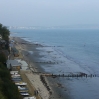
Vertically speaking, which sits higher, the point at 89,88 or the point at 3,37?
the point at 3,37

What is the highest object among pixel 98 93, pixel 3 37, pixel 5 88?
pixel 3 37

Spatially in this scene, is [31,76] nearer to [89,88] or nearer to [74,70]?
[89,88]

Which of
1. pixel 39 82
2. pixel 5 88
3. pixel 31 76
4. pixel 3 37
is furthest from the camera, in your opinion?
pixel 3 37

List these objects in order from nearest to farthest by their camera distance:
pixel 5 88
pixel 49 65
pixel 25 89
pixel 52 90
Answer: pixel 5 88, pixel 25 89, pixel 52 90, pixel 49 65

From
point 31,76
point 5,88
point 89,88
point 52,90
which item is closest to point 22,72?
point 31,76

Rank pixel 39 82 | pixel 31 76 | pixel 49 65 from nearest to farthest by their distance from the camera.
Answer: pixel 39 82 < pixel 31 76 < pixel 49 65

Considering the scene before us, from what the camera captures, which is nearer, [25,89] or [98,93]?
[25,89]

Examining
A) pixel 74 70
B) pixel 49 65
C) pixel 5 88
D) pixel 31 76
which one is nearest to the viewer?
pixel 5 88

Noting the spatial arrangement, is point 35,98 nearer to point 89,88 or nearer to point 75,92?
point 75,92

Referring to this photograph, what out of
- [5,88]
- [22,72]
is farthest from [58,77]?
[5,88]
